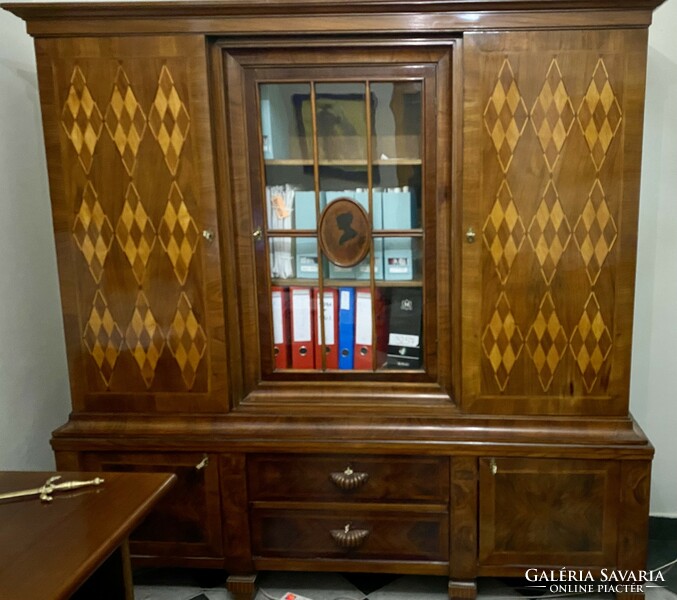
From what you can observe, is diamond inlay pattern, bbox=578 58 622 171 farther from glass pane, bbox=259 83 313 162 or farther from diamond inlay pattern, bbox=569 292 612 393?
glass pane, bbox=259 83 313 162

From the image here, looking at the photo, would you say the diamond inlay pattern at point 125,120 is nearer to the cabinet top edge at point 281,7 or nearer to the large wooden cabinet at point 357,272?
the large wooden cabinet at point 357,272

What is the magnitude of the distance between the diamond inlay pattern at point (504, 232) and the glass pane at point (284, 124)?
579 millimetres

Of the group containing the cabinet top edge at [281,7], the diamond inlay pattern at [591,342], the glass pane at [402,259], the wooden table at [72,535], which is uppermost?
the cabinet top edge at [281,7]

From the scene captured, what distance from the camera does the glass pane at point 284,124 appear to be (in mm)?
1854

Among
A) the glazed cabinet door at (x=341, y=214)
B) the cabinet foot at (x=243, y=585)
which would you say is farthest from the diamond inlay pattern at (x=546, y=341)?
the cabinet foot at (x=243, y=585)

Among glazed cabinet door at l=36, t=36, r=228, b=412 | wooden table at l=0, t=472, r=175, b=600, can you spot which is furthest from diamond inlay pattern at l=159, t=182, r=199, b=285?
wooden table at l=0, t=472, r=175, b=600

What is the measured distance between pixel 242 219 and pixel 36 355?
897mm

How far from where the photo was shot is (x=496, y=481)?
73.2 inches

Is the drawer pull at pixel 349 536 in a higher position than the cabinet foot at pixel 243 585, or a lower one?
higher

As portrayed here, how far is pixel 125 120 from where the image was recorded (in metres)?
1.79

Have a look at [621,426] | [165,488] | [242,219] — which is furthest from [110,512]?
[621,426]

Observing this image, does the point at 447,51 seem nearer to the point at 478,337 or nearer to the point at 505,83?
the point at 505,83

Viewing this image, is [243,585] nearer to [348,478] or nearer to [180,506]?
[180,506]

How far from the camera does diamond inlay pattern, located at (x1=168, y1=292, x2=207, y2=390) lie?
1.89 meters
